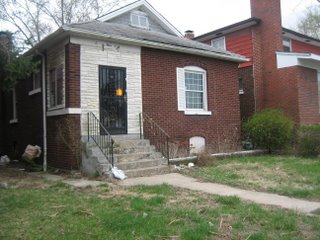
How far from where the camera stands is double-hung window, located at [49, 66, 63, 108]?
13359 mm

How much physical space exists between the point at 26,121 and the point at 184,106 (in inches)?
243

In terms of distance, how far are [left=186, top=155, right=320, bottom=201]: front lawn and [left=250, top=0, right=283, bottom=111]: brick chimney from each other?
6542mm

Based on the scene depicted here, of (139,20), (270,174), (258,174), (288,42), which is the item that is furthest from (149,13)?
(270,174)

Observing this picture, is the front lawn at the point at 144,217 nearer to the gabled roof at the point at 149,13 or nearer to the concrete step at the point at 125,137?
the concrete step at the point at 125,137

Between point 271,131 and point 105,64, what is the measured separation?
688cm

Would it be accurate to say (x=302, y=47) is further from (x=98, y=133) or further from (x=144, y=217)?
(x=144, y=217)

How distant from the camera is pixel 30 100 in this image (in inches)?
619

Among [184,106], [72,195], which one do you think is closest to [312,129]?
[184,106]

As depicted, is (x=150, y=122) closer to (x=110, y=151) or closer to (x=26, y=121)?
(x=110, y=151)

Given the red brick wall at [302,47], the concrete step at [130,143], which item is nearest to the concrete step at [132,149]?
the concrete step at [130,143]

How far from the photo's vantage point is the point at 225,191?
28.7 feet

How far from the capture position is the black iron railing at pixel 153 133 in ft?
45.9

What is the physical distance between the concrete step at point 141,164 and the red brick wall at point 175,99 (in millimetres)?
2566

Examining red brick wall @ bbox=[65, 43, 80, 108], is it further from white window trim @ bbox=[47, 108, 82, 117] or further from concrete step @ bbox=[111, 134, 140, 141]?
concrete step @ bbox=[111, 134, 140, 141]
